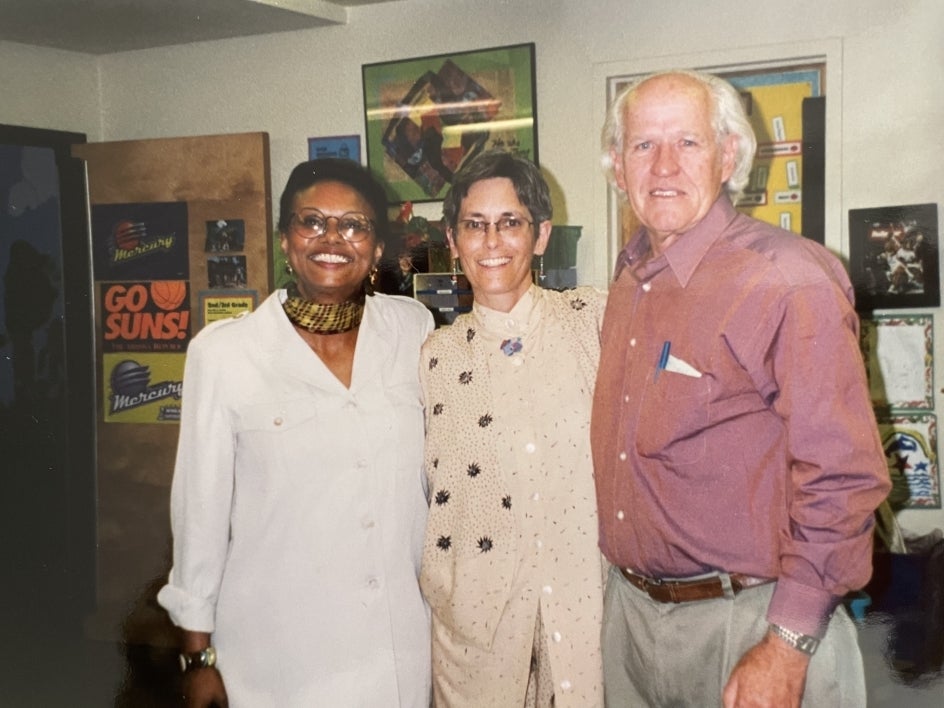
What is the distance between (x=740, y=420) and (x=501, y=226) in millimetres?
505

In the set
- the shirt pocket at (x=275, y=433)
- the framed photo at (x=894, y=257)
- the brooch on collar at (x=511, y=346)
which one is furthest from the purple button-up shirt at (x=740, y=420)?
the shirt pocket at (x=275, y=433)

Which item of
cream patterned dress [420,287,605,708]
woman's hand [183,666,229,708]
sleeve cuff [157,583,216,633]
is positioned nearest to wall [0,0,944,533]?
cream patterned dress [420,287,605,708]

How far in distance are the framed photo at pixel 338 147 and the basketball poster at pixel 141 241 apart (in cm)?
31

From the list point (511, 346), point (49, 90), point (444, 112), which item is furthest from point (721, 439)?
point (49, 90)

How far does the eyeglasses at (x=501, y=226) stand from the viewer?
1.38m

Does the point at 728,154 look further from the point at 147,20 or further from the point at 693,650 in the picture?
the point at 147,20

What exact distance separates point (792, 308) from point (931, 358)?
500 mm

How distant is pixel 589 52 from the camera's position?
4.94 ft

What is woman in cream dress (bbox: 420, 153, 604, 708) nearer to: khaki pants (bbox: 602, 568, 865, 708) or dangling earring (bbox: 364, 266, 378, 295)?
khaki pants (bbox: 602, 568, 865, 708)

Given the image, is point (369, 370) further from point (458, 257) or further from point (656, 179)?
point (656, 179)

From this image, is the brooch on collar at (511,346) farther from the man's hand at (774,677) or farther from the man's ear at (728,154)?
the man's hand at (774,677)

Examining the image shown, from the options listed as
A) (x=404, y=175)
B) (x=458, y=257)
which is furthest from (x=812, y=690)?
(x=404, y=175)

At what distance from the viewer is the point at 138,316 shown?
1.74m

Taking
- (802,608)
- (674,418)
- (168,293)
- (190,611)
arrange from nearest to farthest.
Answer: (802,608), (674,418), (190,611), (168,293)
